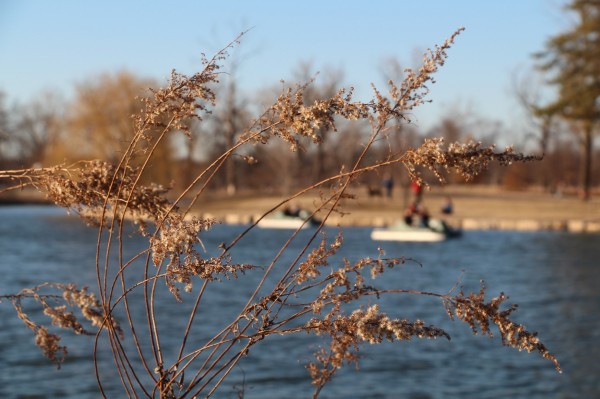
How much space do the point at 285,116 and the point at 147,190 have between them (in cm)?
60

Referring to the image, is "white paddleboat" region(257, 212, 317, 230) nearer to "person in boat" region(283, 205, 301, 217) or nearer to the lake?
"person in boat" region(283, 205, 301, 217)

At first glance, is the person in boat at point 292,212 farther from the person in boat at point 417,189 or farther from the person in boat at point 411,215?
the person in boat at point 411,215

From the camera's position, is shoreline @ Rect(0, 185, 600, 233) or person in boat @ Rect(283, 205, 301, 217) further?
shoreline @ Rect(0, 185, 600, 233)

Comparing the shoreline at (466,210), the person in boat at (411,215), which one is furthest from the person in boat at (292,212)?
the person in boat at (411,215)

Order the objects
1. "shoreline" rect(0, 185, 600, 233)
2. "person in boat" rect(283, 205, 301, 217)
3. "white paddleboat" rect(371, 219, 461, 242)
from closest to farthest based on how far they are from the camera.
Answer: "white paddleboat" rect(371, 219, 461, 242)
"person in boat" rect(283, 205, 301, 217)
"shoreline" rect(0, 185, 600, 233)

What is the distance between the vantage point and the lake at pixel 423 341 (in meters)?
15.9

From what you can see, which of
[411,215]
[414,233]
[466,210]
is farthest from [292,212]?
[466,210]

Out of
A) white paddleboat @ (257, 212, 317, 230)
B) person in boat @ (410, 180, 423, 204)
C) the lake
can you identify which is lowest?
the lake

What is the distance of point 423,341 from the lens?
2002cm

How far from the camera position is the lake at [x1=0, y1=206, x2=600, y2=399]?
15914 mm

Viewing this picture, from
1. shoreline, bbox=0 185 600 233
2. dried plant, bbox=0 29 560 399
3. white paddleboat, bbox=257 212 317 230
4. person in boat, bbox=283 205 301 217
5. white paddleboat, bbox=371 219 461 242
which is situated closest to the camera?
dried plant, bbox=0 29 560 399

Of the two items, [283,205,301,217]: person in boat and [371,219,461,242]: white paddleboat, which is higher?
[283,205,301,217]: person in boat

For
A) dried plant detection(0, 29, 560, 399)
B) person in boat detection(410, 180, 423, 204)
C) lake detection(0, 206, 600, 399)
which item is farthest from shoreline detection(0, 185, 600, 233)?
dried plant detection(0, 29, 560, 399)

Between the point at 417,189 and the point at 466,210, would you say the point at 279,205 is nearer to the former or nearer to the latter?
the point at 417,189
